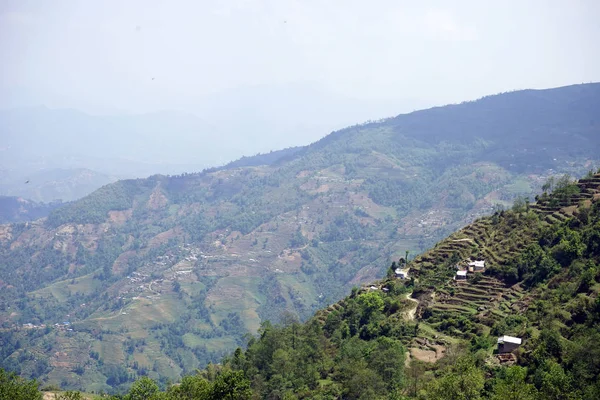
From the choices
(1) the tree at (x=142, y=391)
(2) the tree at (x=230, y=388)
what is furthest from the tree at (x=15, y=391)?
(2) the tree at (x=230, y=388)

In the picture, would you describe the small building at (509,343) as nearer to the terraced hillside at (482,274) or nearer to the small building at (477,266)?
the terraced hillside at (482,274)

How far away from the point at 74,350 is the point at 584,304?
133m

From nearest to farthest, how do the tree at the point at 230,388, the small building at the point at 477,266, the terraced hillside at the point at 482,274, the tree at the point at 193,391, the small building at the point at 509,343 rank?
the tree at the point at 230,388 → the tree at the point at 193,391 → the small building at the point at 509,343 → the terraced hillside at the point at 482,274 → the small building at the point at 477,266

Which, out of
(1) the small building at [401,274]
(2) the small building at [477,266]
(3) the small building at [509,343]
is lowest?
(1) the small building at [401,274]

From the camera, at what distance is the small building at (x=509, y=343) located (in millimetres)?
44156

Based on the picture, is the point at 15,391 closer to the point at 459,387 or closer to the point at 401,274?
the point at 459,387

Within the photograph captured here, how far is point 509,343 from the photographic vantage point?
44.3 m

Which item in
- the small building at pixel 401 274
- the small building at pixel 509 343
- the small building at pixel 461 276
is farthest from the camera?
the small building at pixel 401 274

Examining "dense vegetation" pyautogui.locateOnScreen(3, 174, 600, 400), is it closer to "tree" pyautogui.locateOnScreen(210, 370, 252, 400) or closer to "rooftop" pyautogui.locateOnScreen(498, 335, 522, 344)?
"tree" pyautogui.locateOnScreen(210, 370, 252, 400)

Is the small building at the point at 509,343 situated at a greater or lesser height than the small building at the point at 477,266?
lesser

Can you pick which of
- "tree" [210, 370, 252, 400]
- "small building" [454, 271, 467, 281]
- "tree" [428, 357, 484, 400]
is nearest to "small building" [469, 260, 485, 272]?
"small building" [454, 271, 467, 281]

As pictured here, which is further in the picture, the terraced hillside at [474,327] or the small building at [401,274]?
the small building at [401,274]

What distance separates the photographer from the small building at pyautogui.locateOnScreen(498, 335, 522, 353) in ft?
145

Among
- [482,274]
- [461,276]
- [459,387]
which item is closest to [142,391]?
[459,387]
